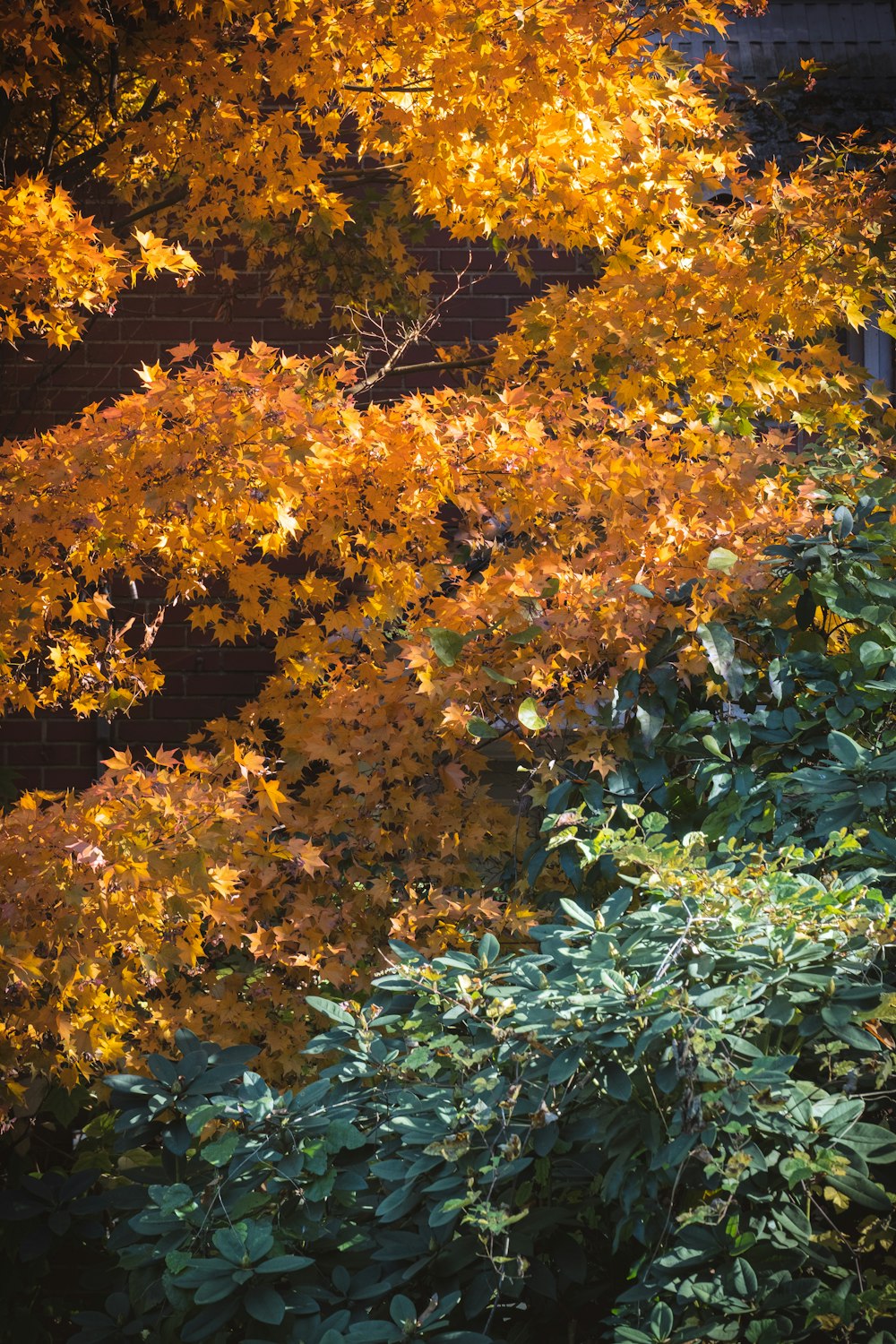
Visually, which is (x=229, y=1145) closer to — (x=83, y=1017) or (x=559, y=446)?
(x=83, y=1017)

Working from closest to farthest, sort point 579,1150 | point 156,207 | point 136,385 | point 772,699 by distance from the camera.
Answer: point 579,1150, point 772,699, point 156,207, point 136,385

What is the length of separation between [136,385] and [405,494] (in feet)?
8.99

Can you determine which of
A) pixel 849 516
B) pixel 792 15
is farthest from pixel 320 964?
pixel 792 15

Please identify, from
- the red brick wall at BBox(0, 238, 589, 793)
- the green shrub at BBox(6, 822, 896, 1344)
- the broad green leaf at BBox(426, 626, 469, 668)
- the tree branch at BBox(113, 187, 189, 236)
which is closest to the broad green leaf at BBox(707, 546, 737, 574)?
the broad green leaf at BBox(426, 626, 469, 668)

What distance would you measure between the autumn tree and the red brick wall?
138cm

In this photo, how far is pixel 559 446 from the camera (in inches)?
137

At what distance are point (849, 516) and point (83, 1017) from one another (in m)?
2.11

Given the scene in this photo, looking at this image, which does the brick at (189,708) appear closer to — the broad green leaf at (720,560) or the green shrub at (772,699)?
the green shrub at (772,699)

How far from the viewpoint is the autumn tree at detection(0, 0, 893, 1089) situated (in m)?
3.00

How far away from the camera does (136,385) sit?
5758 millimetres

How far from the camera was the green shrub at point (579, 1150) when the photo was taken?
1.88 metres

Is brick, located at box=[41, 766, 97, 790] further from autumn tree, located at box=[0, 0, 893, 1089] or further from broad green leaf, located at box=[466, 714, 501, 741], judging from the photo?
broad green leaf, located at box=[466, 714, 501, 741]

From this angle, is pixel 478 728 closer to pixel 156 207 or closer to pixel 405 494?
pixel 405 494

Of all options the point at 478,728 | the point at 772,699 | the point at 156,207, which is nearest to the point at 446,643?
the point at 478,728
